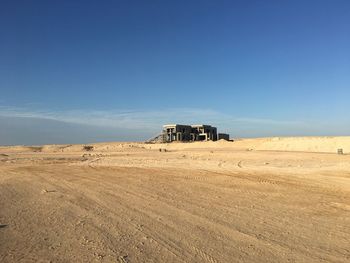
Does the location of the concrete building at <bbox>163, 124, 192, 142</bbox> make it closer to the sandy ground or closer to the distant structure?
the distant structure

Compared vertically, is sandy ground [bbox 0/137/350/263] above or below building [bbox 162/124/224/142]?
below

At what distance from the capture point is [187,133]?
55.8 m

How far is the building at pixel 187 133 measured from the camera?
54.3m

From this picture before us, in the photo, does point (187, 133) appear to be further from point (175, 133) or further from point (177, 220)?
point (177, 220)

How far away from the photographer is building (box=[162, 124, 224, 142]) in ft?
178

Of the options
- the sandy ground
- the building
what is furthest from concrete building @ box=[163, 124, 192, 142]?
the sandy ground

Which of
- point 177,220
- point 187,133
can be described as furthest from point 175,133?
point 177,220

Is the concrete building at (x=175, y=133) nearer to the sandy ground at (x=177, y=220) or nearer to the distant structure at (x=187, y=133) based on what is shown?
the distant structure at (x=187, y=133)

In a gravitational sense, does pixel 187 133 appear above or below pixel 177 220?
above

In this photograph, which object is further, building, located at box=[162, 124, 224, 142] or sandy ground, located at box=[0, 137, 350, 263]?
building, located at box=[162, 124, 224, 142]

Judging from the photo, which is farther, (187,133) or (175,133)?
(187,133)

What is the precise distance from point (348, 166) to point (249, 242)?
1346 cm

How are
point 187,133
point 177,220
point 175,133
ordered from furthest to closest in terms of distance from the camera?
point 187,133
point 175,133
point 177,220

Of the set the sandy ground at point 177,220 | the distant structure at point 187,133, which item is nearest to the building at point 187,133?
the distant structure at point 187,133
